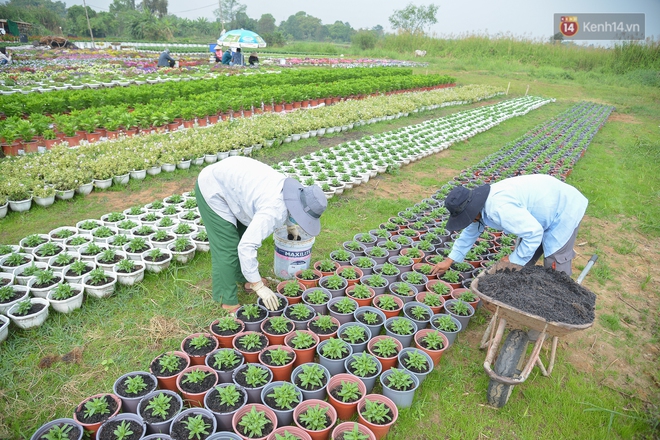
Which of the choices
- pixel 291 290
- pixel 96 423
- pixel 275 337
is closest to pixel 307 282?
pixel 291 290

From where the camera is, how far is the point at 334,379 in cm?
318

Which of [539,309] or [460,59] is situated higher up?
[460,59]

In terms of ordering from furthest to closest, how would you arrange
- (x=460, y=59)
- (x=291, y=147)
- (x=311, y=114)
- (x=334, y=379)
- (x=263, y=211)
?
1. (x=460, y=59)
2. (x=311, y=114)
3. (x=291, y=147)
4. (x=263, y=211)
5. (x=334, y=379)

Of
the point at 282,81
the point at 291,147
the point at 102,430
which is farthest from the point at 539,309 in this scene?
the point at 282,81

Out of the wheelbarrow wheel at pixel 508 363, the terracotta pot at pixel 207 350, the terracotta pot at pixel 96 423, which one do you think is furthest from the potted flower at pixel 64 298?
the wheelbarrow wheel at pixel 508 363

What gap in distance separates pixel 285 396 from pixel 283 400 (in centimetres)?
3

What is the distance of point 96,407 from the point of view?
277cm

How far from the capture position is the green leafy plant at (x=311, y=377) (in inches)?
122

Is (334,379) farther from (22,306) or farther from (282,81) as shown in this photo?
(282,81)

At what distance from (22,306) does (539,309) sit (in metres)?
4.76

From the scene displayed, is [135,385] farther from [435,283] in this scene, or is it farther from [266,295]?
[435,283]

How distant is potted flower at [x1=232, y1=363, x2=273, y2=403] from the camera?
305 cm

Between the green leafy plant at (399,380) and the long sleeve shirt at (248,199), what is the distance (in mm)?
1475

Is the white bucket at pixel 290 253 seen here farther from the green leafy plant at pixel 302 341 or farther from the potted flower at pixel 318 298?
the green leafy plant at pixel 302 341
